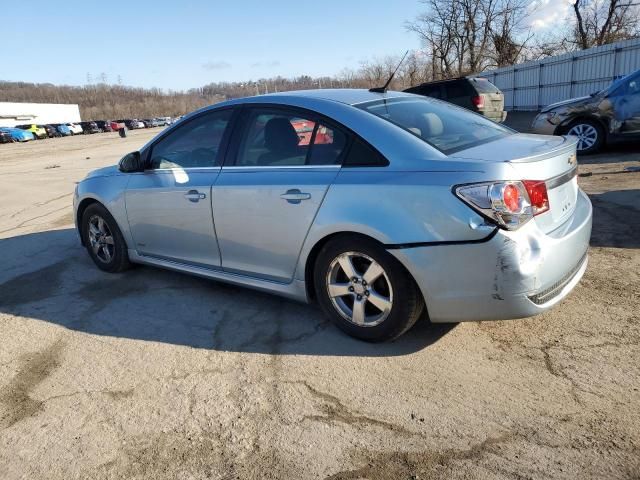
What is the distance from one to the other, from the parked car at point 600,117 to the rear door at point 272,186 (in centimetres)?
786

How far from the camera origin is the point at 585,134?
1004 centimetres

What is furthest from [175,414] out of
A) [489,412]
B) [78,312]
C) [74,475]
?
[78,312]

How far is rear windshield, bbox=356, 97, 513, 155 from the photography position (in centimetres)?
329

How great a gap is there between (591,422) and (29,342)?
3.62 metres

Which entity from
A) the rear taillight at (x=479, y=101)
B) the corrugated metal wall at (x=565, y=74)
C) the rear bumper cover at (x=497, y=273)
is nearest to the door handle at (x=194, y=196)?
Answer: the rear bumper cover at (x=497, y=273)

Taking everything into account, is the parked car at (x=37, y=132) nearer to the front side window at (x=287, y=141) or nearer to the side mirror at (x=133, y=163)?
the side mirror at (x=133, y=163)

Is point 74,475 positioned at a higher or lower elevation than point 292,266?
lower

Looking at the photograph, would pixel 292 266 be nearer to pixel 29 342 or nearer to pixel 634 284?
pixel 29 342

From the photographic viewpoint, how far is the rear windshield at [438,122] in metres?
3.29

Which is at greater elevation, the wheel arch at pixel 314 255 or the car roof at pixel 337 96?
the car roof at pixel 337 96

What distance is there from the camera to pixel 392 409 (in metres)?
2.69

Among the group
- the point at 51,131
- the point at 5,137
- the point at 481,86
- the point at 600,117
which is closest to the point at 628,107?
the point at 600,117

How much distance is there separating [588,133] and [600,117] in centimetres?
44

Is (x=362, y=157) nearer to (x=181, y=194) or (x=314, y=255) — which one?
(x=314, y=255)
